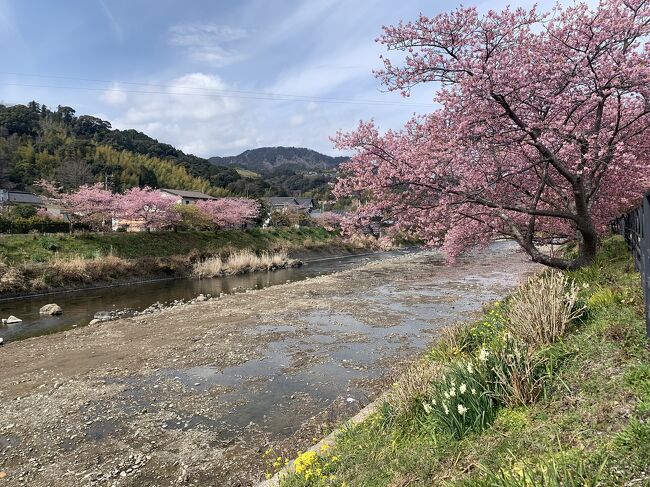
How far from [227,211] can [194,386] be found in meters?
42.1

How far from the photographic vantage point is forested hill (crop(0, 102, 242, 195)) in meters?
58.5

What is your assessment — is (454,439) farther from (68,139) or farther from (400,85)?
(68,139)

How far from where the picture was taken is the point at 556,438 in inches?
131

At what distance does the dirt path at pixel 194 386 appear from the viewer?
5953 mm

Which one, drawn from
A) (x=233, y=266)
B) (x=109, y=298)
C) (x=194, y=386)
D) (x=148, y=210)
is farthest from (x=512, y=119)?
(x=148, y=210)

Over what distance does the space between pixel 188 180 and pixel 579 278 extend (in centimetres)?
8776

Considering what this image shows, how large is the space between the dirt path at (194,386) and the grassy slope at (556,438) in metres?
1.90

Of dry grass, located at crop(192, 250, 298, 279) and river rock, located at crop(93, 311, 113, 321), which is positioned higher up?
dry grass, located at crop(192, 250, 298, 279)

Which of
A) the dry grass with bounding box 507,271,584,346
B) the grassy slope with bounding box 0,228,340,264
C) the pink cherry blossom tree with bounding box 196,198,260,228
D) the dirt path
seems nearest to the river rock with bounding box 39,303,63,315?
the dirt path

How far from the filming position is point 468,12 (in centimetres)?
706

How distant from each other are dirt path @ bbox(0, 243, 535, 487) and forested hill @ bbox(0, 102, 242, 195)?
50568 millimetres

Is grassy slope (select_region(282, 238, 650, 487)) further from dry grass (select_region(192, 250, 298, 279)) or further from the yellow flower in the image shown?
dry grass (select_region(192, 250, 298, 279))

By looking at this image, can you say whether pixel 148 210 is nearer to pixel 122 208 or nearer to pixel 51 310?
pixel 122 208

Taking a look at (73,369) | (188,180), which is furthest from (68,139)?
(73,369)
